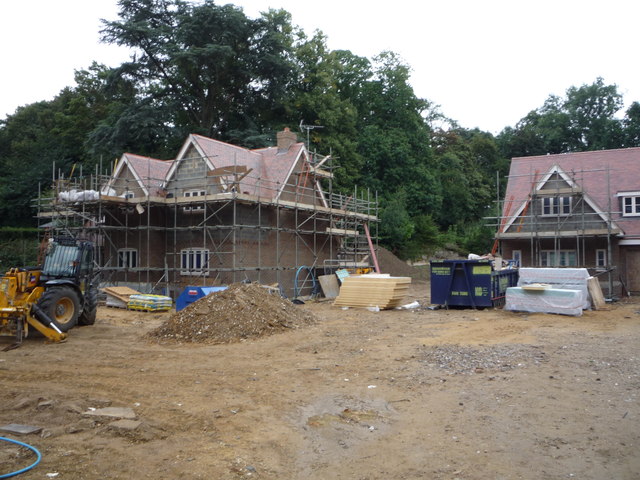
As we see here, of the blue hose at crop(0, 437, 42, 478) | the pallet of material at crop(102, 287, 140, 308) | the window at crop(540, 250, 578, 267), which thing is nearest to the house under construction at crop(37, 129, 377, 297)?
the pallet of material at crop(102, 287, 140, 308)

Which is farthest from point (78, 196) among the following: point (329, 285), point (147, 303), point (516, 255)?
point (516, 255)

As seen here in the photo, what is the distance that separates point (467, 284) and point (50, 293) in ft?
48.1

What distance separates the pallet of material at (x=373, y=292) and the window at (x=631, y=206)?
14.0m

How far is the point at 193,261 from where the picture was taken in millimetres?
24484

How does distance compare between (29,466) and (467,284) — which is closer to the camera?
(29,466)

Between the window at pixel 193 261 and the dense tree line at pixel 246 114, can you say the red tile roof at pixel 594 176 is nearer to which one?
the dense tree line at pixel 246 114

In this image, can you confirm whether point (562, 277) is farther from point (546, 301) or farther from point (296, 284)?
point (296, 284)

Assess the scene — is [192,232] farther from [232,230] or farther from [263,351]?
[263,351]

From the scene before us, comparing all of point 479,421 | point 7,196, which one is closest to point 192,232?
point 479,421

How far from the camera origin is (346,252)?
3136 cm

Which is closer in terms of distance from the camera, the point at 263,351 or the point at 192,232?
the point at 263,351

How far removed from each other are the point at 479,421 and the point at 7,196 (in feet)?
138

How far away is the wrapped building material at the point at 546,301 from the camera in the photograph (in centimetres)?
1848

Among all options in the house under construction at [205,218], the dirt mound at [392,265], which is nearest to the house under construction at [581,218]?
the house under construction at [205,218]
